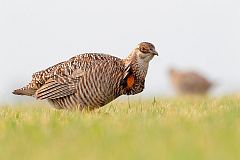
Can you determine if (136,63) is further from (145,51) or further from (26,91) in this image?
(26,91)

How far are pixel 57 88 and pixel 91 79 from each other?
0.55 m

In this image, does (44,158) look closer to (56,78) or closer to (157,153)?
(157,153)

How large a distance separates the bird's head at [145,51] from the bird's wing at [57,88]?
96cm

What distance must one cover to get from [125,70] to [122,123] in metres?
3.00

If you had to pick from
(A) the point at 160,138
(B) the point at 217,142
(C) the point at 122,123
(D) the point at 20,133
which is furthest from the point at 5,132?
(B) the point at 217,142

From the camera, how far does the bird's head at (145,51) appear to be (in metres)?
9.80

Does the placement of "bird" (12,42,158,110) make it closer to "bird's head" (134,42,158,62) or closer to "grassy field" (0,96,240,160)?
"bird's head" (134,42,158,62)

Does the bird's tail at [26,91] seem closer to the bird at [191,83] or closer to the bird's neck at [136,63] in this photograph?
the bird's neck at [136,63]

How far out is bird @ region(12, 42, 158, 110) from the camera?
956cm

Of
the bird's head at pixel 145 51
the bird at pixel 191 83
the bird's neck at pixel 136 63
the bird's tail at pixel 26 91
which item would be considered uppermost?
the bird's head at pixel 145 51

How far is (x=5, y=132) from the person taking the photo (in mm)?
6863

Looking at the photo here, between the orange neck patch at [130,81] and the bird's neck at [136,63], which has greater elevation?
the bird's neck at [136,63]

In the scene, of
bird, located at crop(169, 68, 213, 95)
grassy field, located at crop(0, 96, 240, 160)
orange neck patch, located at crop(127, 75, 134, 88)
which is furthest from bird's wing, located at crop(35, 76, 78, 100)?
bird, located at crop(169, 68, 213, 95)

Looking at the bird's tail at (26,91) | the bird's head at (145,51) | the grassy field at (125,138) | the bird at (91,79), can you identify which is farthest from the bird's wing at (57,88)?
the grassy field at (125,138)
